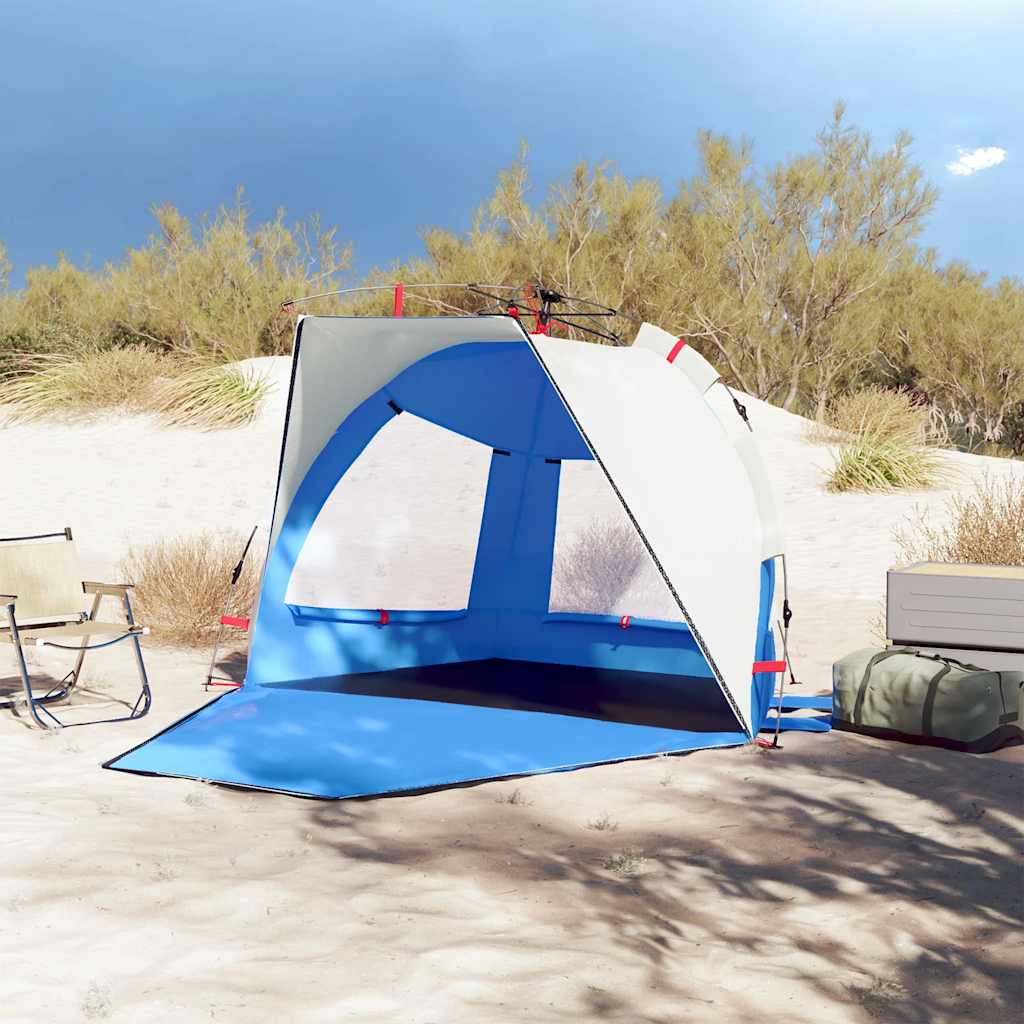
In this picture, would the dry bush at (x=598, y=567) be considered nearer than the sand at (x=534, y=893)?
No

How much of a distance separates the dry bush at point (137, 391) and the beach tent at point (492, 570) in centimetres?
763

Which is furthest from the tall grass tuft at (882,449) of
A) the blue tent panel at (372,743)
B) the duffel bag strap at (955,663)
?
the blue tent panel at (372,743)

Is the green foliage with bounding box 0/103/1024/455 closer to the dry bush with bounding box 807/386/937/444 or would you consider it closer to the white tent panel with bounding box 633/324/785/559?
the dry bush with bounding box 807/386/937/444

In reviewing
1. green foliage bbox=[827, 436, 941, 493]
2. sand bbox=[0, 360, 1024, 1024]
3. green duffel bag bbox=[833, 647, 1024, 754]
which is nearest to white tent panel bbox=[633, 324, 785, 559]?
green duffel bag bbox=[833, 647, 1024, 754]

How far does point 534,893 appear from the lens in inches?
131

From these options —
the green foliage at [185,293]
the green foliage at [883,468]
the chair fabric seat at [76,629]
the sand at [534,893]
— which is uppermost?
the green foliage at [185,293]

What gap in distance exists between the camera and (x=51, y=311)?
17.6 metres

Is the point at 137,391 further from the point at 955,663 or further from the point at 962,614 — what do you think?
the point at 955,663

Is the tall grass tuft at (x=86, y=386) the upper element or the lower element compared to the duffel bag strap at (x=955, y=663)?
upper

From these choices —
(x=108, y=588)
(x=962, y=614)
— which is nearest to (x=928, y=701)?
(x=962, y=614)

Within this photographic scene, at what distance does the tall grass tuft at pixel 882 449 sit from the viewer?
11.8 m

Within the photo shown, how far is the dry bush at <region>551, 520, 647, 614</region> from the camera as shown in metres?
6.45

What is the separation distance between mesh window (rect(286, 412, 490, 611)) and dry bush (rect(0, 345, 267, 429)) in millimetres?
7593

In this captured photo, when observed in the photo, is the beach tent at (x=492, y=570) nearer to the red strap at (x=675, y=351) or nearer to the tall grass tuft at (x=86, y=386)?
the red strap at (x=675, y=351)
